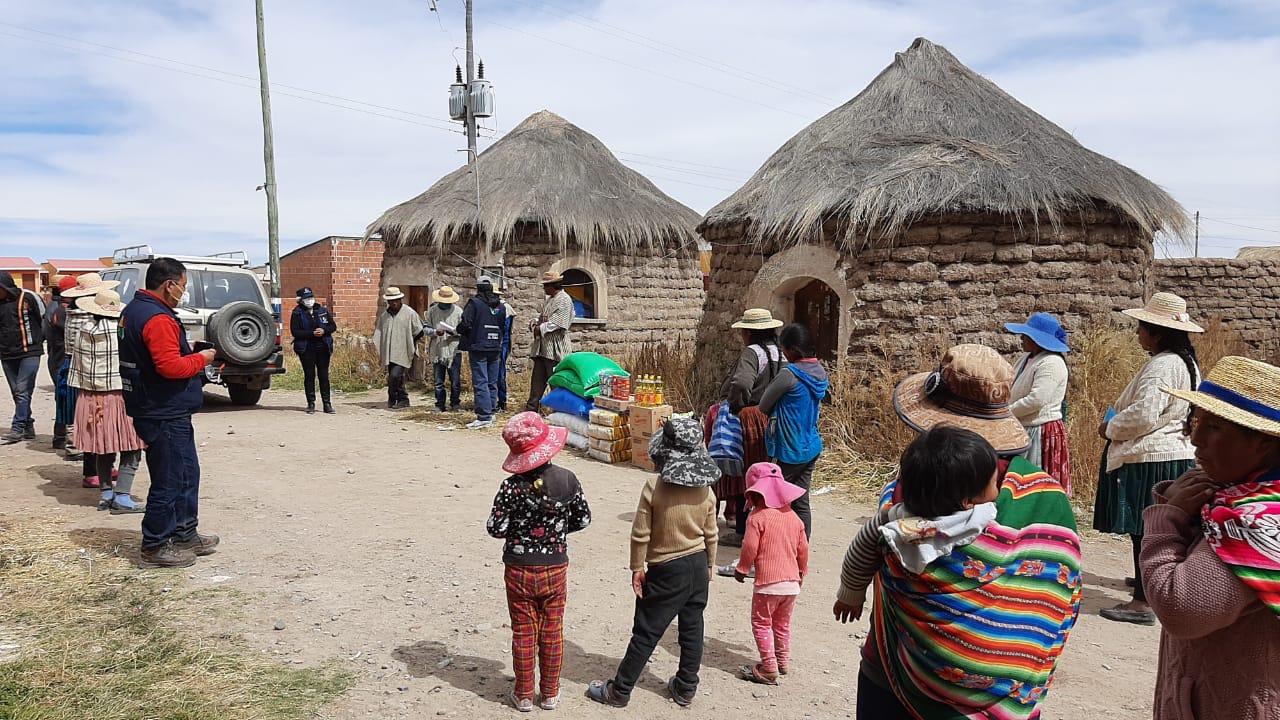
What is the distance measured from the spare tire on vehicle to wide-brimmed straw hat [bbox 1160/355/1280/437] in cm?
989

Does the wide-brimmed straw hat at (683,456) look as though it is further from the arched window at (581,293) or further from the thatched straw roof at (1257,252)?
the thatched straw roof at (1257,252)

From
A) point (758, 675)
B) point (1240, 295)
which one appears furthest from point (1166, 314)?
point (1240, 295)

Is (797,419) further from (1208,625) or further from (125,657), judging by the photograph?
(125,657)

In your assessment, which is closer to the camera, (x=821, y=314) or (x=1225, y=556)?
(x=1225, y=556)

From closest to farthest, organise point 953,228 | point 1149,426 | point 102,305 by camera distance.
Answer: point 1149,426
point 102,305
point 953,228

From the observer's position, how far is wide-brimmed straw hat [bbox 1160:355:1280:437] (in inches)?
71.5

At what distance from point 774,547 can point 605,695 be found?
95 centimetres

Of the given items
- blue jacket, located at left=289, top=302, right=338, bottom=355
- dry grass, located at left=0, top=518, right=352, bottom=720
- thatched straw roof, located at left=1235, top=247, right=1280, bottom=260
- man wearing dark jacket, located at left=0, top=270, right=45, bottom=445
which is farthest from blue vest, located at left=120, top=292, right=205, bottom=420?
thatched straw roof, located at left=1235, top=247, right=1280, bottom=260

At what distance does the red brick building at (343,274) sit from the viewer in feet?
69.7

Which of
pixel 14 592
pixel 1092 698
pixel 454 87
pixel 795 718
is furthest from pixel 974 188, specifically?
pixel 454 87

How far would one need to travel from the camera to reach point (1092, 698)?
11.9 feet

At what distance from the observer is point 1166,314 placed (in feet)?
13.9

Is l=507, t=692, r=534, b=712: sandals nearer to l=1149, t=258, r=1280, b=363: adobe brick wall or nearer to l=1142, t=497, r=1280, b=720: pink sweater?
l=1142, t=497, r=1280, b=720: pink sweater

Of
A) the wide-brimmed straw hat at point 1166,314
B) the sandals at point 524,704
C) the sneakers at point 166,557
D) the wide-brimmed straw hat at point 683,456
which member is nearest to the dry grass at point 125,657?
the sneakers at point 166,557
